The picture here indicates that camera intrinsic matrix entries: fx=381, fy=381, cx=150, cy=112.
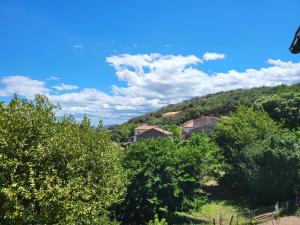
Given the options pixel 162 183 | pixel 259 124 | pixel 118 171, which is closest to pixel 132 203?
pixel 162 183

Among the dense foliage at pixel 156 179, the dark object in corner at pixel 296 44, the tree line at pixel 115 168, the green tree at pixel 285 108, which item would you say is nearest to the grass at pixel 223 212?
the tree line at pixel 115 168

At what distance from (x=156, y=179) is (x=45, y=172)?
10633mm

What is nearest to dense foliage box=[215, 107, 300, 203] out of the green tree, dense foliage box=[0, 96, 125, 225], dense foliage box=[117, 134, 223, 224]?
dense foliage box=[117, 134, 223, 224]

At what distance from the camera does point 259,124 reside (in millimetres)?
41250

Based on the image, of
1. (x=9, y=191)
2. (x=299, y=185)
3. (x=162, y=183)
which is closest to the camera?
(x=9, y=191)

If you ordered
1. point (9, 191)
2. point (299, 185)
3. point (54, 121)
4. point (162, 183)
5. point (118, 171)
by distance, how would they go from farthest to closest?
point (299, 185)
point (162, 183)
point (118, 171)
point (54, 121)
point (9, 191)

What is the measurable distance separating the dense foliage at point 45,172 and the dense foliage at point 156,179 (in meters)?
5.44

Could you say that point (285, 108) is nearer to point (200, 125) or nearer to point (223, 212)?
point (223, 212)

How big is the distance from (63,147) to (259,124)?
2696 centimetres

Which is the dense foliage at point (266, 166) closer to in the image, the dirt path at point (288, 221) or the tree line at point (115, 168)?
the tree line at point (115, 168)

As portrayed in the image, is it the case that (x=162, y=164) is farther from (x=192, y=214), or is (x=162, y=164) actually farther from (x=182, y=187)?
(x=192, y=214)

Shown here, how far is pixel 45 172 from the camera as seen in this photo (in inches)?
739

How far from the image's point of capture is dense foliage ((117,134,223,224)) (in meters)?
27.8

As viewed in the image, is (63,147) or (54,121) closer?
(63,147)
